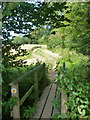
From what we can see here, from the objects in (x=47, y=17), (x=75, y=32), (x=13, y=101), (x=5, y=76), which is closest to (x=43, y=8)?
(x=47, y=17)

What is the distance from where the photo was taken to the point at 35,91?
2.39 m

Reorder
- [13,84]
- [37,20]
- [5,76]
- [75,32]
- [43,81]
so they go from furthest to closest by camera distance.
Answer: [75,32] < [43,81] < [37,20] < [5,76] < [13,84]

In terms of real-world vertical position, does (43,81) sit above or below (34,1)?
below

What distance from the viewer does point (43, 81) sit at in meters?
3.43

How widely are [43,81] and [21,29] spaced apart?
6.76 ft

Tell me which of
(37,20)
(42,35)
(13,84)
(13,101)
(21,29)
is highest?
(42,35)

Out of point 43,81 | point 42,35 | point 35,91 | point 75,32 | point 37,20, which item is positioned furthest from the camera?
point 42,35

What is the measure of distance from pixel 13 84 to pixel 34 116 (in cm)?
84

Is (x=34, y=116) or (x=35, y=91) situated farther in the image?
(x=35, y=91)

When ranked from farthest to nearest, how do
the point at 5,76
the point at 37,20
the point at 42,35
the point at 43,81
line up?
the point at 42,35 → the point at 43,81 → the point at 37,20 → the point at 5,76

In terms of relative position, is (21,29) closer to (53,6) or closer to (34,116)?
(53,6)

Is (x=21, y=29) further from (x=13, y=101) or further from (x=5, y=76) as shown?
(x=13, y=101)

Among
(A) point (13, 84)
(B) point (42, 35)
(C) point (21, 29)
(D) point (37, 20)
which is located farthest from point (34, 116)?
(B) point (42, 35)

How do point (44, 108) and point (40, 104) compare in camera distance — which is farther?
point (40, 104)
